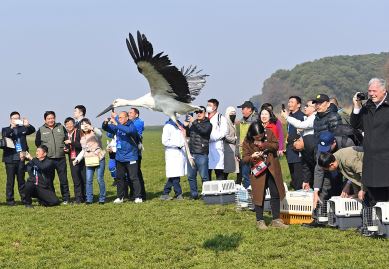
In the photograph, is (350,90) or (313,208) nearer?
(313,208)

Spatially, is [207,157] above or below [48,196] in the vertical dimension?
above

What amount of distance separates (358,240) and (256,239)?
1.35m

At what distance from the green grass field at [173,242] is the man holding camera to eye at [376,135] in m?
0.84

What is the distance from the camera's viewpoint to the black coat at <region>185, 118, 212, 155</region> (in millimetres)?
13047

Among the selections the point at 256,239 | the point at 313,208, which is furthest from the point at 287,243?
the point at 313,208

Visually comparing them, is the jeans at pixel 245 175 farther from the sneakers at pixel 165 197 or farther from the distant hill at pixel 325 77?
the distant hill at pixel 325 77

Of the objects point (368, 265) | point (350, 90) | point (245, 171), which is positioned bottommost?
point (368, 265)

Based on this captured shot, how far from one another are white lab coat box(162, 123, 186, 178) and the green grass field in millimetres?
1701

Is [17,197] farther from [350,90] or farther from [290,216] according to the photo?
[350,90]

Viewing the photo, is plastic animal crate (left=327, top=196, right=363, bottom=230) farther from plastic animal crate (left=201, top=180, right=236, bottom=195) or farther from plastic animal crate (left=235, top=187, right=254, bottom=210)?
plastic animal crate (left=201, top=180, right=236, bottom=195)

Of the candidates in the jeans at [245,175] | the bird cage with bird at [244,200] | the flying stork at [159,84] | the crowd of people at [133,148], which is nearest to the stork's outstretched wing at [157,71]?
the flying stork at [159,84]

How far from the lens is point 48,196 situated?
1343 cm

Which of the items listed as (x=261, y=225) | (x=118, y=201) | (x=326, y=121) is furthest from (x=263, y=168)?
(x=118, y=201)

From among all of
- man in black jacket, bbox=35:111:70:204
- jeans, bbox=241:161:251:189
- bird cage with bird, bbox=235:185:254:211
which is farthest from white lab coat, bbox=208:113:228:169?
man in black jacket, bbox=35:111:70:204
